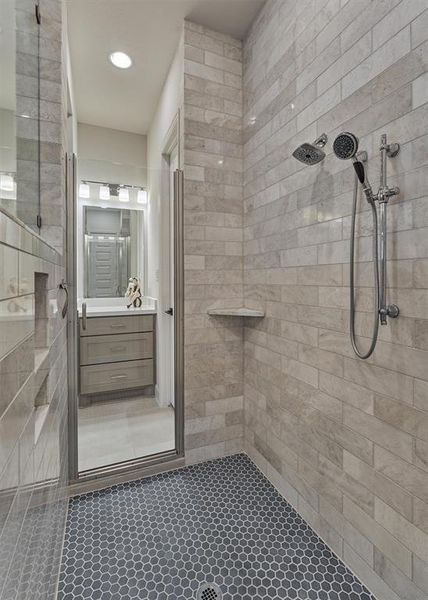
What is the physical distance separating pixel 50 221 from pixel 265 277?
1.29m

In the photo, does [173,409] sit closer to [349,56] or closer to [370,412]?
[370,412]

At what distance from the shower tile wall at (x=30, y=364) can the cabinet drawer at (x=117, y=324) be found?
0.39 meters

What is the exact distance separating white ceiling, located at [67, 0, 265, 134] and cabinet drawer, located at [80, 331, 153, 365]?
7.18 feet

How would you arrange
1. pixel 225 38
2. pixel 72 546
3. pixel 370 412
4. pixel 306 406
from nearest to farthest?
pixel 370 412
pixel 72 546
pixel 306 406
pixel 225 38

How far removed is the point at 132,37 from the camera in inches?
87.8

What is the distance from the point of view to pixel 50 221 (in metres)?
1.58

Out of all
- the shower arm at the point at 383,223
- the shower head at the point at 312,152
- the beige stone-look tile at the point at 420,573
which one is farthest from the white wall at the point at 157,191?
the beige stone-look tile at the point at 420,573

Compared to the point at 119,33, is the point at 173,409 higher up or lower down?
lower down

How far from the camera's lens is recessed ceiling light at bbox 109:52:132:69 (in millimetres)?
2407

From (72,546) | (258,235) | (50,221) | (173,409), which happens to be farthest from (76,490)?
(258,235)

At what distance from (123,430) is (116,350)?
25.6 inches

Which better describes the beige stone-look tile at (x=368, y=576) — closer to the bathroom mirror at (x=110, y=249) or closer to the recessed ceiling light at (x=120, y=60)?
the bathroom mirror at (x=110, y=249)

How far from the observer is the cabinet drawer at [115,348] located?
217 centimetres

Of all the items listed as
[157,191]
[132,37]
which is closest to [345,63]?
[157,191]
